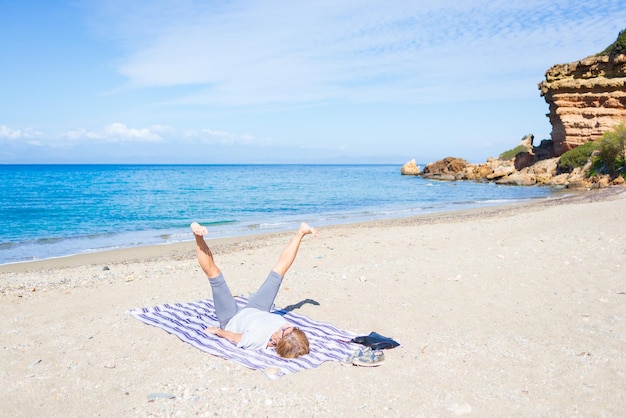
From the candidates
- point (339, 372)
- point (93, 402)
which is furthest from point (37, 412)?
point (339, 372)

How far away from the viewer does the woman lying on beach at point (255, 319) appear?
5305 mm

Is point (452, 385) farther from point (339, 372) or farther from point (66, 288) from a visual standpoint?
point (66, 288)

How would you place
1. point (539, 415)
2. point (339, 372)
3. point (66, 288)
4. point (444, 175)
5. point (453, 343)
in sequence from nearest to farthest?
point (539, 415) → point (339, 372) → point (453, 343) → point (66, 288) → point (444, 175)

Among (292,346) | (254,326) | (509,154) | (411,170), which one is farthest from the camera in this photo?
(411,170)

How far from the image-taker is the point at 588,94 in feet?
132

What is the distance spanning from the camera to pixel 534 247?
10453 millimetres

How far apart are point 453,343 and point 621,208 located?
42.2 feet

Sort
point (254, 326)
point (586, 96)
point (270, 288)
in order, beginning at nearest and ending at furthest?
point (254, 326), point (270, 288), point (586, 96)

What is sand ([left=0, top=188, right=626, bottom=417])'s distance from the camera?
13.9 ft

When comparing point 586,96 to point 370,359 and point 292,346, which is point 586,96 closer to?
point 370,359

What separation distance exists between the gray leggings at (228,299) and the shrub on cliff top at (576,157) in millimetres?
38538

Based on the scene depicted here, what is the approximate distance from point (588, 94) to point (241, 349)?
141ft

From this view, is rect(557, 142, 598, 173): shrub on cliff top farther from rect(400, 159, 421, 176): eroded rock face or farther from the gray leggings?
the gray leggings

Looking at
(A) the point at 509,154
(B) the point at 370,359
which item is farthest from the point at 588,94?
(B) the point at 370,359
